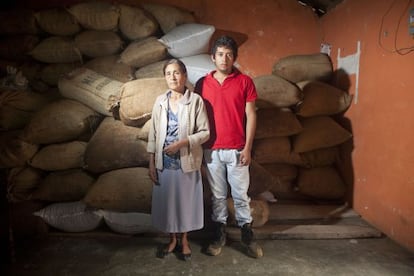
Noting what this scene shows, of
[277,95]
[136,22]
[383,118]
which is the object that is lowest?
[383,118]

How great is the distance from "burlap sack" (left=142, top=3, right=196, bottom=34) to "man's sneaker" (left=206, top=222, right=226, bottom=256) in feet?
7.35

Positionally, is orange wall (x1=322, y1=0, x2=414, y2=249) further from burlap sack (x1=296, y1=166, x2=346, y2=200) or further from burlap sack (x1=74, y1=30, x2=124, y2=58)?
burlap sack (x1=74, y1=30, x2=124, y2=58)

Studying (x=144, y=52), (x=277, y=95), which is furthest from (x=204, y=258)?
(x=144, y=52)

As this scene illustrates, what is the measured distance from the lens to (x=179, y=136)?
82.0 inches

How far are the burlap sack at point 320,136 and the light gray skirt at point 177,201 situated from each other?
140 cm

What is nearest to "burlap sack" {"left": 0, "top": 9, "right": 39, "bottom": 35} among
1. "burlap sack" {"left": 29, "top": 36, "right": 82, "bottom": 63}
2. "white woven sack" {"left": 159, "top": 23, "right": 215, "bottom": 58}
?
"burlap sack" {"left": 29, "top": 36, "right": 82, "bottom": 63}

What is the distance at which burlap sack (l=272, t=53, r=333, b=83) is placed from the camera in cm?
325

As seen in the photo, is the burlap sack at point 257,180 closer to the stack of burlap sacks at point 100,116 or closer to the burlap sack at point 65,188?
the stack of burlap sacks at point 100,116

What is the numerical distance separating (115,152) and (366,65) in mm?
2487

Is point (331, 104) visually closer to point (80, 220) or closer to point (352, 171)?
point (352, 171)

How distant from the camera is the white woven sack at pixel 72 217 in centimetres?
254

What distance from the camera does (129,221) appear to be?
2496 millimetres

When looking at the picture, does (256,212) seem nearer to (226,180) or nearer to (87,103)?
(226,180)

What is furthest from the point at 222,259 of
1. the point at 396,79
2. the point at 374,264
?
the point at 396,79
